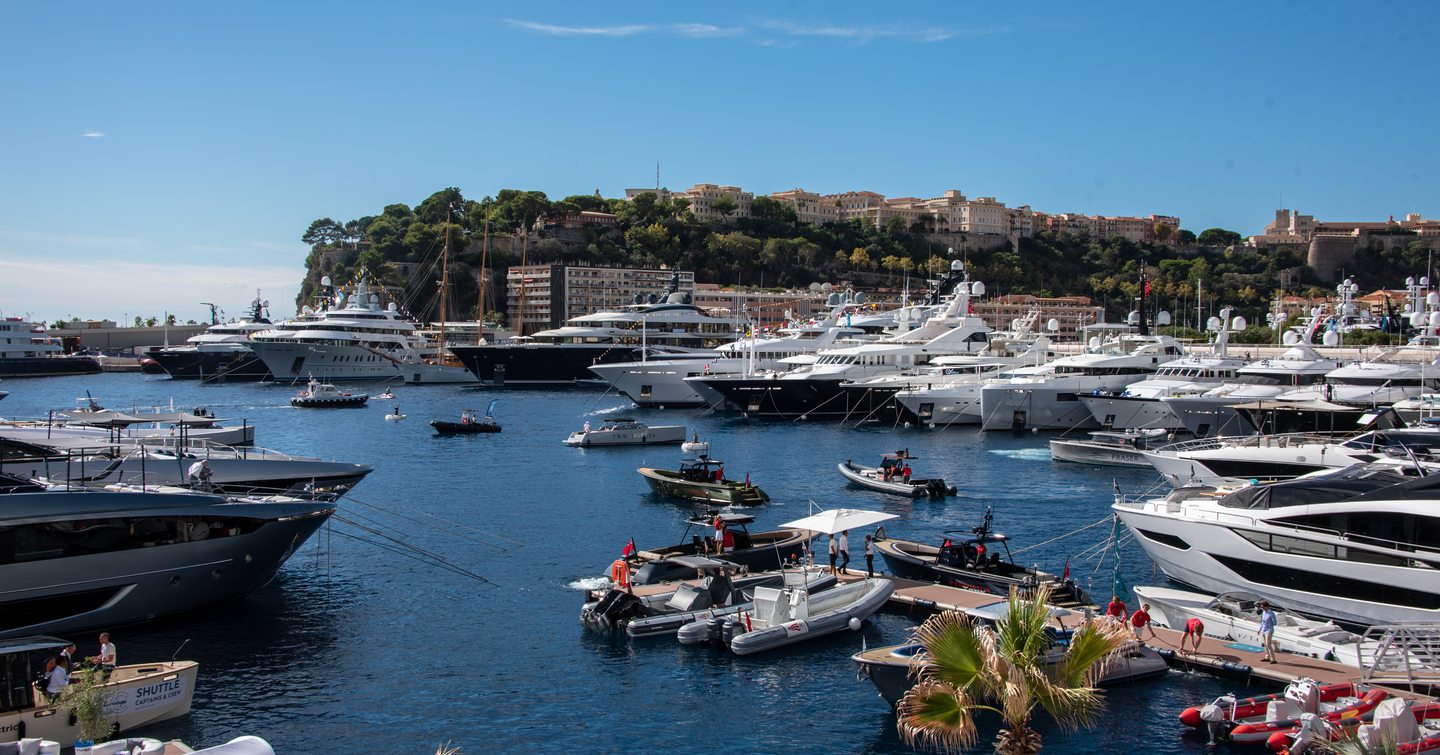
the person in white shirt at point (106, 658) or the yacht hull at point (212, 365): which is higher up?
the yacht hull at point (212, 365)

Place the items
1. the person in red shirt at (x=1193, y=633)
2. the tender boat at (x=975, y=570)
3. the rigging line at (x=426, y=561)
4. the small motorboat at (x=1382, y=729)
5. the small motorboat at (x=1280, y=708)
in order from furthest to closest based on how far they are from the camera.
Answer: the rigging line at (x=426, y=561) < the tender boat at (x=975, y=570) < the person in red shirt at (x=1193, y=633) < the small motorboat at (x=1280, y=708) < the small motorboat at (x=1382, y=729)

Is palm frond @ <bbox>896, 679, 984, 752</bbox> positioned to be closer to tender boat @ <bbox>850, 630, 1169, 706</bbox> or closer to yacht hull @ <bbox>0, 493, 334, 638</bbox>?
tender boat @ <bbox>850, 630, 1169, 706</bbox>

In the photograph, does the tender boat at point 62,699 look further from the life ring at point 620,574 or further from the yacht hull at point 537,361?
the yacht hull at point 537,361

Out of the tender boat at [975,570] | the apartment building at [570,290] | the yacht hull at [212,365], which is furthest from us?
the apartment building at [570,290]

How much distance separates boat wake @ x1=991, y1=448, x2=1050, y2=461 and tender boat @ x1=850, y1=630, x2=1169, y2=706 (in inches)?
1381

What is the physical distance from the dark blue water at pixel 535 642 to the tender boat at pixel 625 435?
29.3 ft

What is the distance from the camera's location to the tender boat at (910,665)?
1994 centimetres

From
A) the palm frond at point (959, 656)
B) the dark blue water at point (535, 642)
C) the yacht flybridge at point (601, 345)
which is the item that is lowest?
the dark blue water at point (535, 642)

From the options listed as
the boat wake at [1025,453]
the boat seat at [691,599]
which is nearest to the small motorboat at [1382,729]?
the boat seat at [691,599]

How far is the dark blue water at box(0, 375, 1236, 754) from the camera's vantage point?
19734 millimetres

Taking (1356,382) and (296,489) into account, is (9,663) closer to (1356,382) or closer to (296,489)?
(296,489)

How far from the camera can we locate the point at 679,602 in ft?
85.0

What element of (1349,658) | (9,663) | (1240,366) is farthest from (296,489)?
(1240,366)

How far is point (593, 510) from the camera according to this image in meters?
41.1
